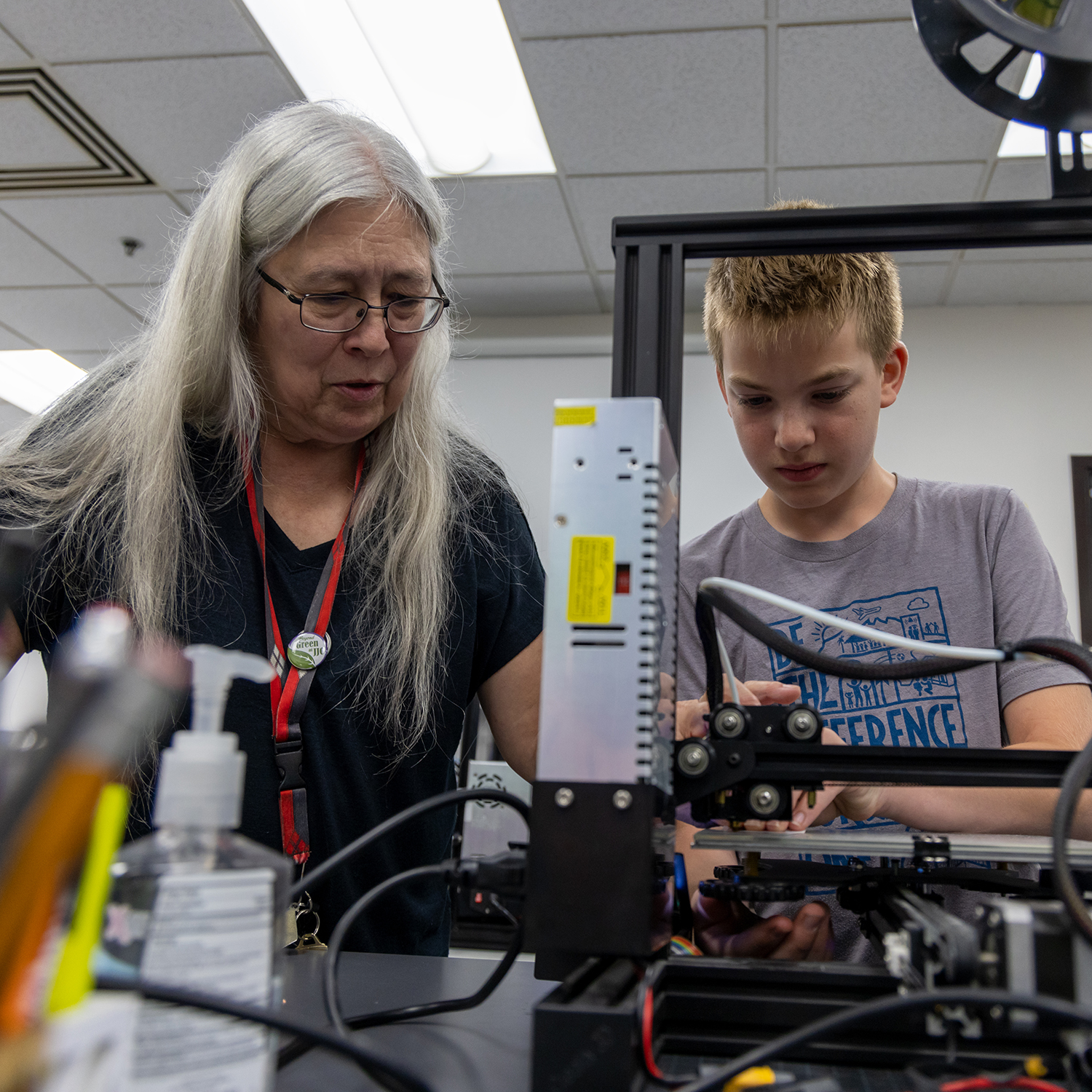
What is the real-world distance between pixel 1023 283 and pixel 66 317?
145 inches

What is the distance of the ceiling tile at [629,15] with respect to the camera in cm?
215

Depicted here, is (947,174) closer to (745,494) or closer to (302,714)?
(745,494)

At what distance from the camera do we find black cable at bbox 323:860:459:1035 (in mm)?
396

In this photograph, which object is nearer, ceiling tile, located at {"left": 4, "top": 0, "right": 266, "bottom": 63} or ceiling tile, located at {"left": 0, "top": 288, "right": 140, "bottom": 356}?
ceiling tile, located at {"left": 4, "top": 0, "right": 266, "bottom": 63}

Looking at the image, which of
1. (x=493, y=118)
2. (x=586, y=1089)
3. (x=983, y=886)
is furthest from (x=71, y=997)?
(x=493, y=118)

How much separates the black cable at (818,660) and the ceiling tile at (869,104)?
2.07m

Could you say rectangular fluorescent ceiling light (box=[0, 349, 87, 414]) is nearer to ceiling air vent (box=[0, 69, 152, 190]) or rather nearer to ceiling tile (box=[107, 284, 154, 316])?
ceiling tile (box=[107, 284, 154, 316])

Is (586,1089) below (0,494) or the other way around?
below

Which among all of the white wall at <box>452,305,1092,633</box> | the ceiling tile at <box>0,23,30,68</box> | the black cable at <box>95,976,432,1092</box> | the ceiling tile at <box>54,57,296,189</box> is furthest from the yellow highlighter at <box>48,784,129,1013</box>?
the white wall at <box>452,305,1092,633</box>

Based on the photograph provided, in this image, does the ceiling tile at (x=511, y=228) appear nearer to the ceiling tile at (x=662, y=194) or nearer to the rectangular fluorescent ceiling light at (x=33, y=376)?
the ceiling tile at (x=662, y=194)

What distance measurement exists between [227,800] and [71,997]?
0.28 ft

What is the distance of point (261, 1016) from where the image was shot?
11.5 inches

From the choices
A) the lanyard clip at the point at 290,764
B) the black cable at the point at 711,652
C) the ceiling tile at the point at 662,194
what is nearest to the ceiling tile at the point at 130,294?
the ceiling tile at the point at 662,194

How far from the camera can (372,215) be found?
901 mm
